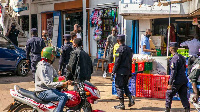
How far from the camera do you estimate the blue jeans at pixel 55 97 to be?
5.73 m

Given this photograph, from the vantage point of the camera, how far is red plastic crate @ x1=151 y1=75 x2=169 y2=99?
372 inches

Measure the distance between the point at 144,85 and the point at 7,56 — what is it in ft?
19.3

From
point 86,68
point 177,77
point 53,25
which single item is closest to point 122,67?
point 86,68

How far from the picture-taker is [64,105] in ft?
19.0

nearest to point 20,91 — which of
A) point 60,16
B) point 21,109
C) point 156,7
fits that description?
point 21,109

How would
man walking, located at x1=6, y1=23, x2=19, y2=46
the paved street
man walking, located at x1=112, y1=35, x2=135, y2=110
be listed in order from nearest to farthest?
man walking, located at x1=112, y1=35, x2=135, y2=110 → the paved street → man walking, located at x1=6, y1=23, x2=19, y2=46

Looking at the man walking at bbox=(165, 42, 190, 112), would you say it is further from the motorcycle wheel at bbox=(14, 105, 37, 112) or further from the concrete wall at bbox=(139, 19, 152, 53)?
the concrete wall at bbox=(139, 19, 152, 53)

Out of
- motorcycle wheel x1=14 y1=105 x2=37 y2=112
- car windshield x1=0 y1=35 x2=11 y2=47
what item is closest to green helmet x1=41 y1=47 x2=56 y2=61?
motorcycle wheel x1=14 y1=105 x2=37 y2=112

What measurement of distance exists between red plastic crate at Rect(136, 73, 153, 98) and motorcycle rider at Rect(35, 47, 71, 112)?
13.6 ft

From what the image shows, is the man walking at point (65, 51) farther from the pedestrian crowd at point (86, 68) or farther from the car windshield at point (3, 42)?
the car windshield at point (3, 42)

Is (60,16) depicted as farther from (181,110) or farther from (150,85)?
(181,110)

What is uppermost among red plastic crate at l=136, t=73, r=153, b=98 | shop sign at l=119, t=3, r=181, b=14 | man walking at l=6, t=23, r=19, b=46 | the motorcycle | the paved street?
shop sign at l=119, t=3, r=181, b=14

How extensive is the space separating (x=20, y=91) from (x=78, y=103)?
3.43ft

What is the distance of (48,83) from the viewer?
5.64 metres
